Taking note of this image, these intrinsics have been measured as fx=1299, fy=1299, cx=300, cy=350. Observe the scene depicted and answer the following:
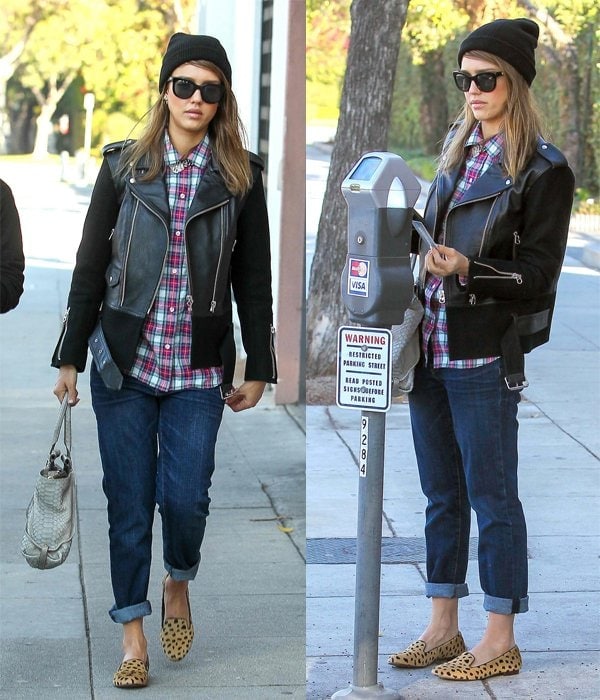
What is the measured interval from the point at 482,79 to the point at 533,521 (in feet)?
4.99

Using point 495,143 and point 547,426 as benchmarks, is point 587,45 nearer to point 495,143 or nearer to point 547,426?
point 495,143

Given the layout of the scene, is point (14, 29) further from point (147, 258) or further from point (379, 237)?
point (379, 237)

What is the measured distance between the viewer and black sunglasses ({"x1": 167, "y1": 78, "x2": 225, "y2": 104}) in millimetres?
3146

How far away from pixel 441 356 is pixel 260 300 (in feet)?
1.65

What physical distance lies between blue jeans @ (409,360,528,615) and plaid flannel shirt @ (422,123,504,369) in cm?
3

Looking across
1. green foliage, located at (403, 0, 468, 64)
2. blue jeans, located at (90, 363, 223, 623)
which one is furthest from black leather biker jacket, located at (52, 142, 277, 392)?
green foliage, located at (403, 0, 468, 64)

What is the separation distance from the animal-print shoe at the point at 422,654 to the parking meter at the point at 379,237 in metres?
1.06

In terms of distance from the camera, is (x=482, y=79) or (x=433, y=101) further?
(x=433, y=101)

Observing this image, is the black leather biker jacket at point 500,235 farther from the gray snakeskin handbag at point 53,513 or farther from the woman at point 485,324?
the gray snakeskin handbag at point 53,513

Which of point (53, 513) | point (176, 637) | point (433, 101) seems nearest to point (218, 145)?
point (433, 101)

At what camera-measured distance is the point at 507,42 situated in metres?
3.19

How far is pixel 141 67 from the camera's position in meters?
3.62

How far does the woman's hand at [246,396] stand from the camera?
11.1ft

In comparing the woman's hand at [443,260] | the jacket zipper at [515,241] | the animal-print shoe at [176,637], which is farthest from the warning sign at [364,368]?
the animal-print shoe at [176,637]
